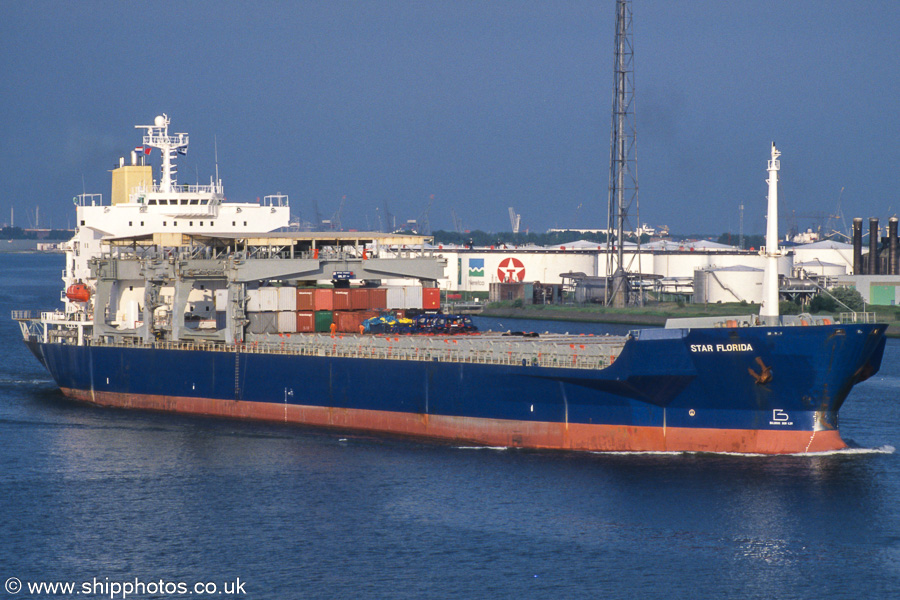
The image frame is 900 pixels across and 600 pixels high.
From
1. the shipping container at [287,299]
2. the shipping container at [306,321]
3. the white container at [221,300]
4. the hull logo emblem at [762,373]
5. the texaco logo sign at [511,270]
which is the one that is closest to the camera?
the hull logo emblem at [762,373]

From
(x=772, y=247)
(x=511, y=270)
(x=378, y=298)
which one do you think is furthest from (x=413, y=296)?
(x=511, y=270)

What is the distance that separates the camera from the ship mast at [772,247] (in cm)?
3073

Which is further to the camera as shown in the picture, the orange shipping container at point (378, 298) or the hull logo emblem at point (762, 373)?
the orange shipping container at point (378, 298)

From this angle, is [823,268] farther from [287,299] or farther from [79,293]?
[79,293]

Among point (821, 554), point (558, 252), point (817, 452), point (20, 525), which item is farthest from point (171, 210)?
point (558, 252)

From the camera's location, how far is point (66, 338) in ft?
152

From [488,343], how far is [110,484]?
455 inches

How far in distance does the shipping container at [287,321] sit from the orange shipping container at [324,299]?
91 cm

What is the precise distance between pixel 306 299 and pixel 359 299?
6.26ft

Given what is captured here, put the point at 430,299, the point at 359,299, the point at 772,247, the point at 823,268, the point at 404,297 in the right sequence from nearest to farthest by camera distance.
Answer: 1. the point at 772,247
2. the point at 359,299
3. the point at 404,297
4. the point at 430,299
5. the point at 823,268

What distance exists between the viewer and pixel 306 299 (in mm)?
40344

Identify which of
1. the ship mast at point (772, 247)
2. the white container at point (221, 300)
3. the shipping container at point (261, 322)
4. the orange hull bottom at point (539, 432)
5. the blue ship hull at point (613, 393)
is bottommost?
the orange hull bottom at point (539, 432)

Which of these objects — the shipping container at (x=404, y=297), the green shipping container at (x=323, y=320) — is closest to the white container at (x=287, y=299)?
the green shipping container at (x=323, y=320)

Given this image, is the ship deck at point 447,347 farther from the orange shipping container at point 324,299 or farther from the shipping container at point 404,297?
the shipping container at point 404,297
